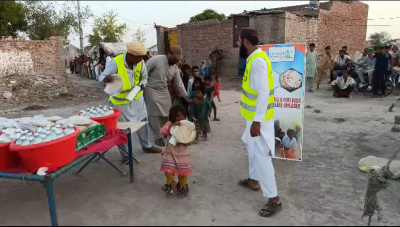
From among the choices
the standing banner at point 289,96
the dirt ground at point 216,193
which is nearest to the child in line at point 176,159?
the dirt ground at point 216,193

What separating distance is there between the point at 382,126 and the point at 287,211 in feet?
14.4

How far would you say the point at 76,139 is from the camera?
2588 mm

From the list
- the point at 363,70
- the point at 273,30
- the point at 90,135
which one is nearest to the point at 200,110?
the point at 90,135

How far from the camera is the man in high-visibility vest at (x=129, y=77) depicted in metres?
3.98

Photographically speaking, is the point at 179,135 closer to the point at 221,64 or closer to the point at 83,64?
the point at 221,64

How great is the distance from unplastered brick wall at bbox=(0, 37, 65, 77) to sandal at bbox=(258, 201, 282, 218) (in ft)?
44.7

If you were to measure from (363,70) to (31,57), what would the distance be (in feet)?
45.0

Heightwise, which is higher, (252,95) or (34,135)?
(252,95)

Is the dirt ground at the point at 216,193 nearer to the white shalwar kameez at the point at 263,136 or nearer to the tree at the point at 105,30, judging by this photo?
the white shalwar kameez at the point at 263,136

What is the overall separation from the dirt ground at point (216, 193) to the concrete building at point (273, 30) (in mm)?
9873

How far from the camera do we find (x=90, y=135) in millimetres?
2893

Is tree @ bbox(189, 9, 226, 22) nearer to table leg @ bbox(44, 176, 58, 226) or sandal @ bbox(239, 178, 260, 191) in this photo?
sandal @ bbox(239, 178, 260, 191)

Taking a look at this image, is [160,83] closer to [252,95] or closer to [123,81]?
[123,81]

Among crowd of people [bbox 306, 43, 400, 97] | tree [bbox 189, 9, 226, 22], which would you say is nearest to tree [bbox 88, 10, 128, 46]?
tree [bbox 189, 9, 226, 22]
